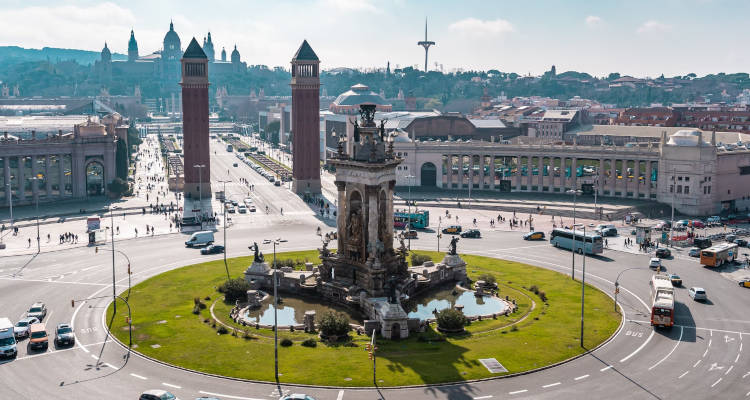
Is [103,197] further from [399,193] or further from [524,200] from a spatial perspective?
[524,200]

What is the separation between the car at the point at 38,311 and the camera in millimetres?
65000

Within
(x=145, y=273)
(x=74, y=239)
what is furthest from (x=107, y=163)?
(x=145, y=273)

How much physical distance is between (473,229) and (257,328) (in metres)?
55.6

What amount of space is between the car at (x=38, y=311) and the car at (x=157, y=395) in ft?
77.9

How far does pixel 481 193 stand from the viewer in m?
153

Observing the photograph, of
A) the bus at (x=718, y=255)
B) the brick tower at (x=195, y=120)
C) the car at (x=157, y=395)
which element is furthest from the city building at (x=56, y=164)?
the bus at (x=718, y=255)

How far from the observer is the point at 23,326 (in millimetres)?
61500

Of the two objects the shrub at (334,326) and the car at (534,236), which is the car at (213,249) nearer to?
the shrub at (334,326)

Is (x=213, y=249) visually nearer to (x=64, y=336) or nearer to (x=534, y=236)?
(x=64, y=336)

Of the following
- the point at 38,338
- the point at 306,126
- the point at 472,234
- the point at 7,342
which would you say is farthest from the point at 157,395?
the point at 306,126

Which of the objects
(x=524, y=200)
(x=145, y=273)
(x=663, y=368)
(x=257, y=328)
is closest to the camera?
(x=663, y=368)

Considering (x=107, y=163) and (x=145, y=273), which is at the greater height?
(x=107, y=163)

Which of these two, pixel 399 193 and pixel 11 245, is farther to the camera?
pixel 399 193

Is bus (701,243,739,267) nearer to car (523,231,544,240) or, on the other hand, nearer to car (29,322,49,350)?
car (523,231,544,240)
